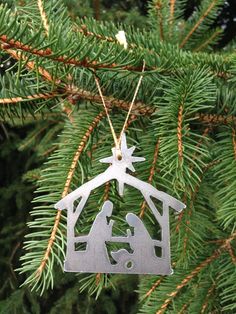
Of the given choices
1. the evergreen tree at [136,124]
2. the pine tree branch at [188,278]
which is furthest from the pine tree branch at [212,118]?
the pine tree branch at [188,278]

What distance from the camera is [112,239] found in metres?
0.45

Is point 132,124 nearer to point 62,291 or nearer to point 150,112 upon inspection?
point 150,112

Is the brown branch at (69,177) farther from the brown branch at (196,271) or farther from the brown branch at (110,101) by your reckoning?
the brown branch at (196,271)

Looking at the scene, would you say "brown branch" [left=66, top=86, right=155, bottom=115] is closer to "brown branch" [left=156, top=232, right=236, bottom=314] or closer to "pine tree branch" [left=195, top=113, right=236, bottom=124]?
"pine tree branch" [left=195, top=113, right=236, bottom=124]

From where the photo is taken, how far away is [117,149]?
0.47 m

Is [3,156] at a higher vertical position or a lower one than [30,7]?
higher

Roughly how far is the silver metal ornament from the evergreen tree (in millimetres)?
26

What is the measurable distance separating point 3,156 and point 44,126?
0.23 metres

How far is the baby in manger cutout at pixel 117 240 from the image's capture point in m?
0.45

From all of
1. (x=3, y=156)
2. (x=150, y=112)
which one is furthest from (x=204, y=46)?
(x=3, y=156)

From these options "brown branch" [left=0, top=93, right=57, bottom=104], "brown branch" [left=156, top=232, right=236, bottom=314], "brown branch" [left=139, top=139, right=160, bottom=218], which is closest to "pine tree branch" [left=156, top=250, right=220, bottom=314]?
"brown branch" [left=156, top=232, right=236, bottom=314]

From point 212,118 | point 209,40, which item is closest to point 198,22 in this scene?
point 209,40

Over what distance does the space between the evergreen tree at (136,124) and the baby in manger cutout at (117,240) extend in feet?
0.12

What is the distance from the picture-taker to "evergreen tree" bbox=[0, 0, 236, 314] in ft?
1.48
